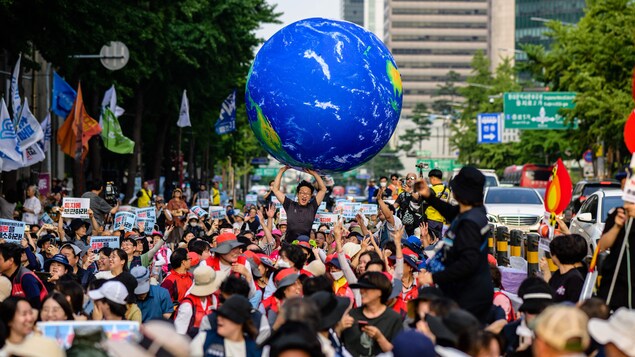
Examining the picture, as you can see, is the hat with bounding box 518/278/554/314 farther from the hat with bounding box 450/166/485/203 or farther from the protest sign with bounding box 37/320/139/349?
the protest sign with bounding box 37/320/139/349

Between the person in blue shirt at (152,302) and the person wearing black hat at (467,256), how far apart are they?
330 centimetres

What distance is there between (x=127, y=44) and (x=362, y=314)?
2516 cm

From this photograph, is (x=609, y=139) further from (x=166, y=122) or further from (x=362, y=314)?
(x=362, y=314)

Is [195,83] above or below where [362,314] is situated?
above

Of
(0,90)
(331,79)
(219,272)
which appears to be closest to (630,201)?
(219,272)

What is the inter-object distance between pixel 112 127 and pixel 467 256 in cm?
2655

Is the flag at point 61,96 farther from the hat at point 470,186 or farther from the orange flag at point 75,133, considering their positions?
the hat at point 470,186

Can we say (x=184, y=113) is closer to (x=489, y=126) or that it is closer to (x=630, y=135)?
(x=489, y=126)

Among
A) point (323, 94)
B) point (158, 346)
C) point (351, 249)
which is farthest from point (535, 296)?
point (323, 94)

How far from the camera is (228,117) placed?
44.5 m

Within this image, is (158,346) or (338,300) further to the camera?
(338,300)

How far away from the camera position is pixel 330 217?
55.4 feet

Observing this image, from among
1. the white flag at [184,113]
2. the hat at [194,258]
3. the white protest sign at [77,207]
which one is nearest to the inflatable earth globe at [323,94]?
the hat at [194,258]

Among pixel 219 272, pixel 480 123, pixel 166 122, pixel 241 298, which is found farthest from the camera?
pixel 480 123
